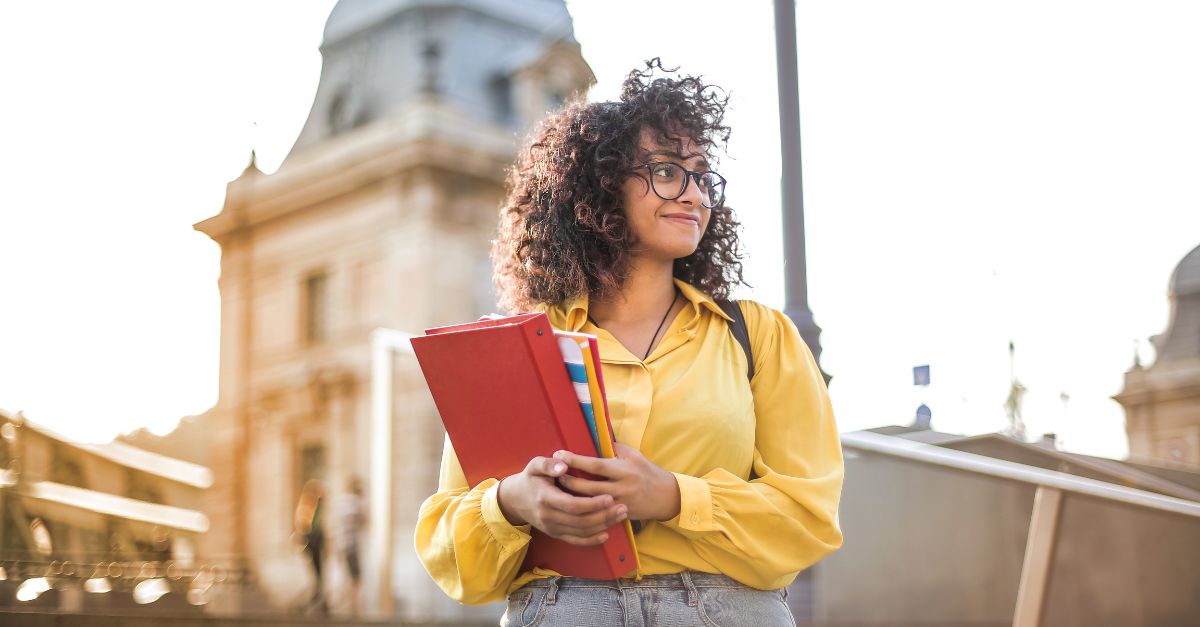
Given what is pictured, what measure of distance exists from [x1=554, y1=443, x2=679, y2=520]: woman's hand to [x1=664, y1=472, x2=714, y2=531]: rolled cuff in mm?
10

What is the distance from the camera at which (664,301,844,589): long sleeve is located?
5.96 ft

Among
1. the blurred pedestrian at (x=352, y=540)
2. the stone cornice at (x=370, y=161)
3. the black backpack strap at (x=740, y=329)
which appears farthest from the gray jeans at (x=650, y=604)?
the stone cornice at (x=370, y=161)

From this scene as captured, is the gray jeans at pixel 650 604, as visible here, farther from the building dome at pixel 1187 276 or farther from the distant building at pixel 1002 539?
the building dome at pixel 1187 276

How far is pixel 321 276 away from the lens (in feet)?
67.6

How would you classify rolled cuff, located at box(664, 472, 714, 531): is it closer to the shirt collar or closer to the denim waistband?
the denim waistband

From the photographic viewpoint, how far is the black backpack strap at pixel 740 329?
2.03 metres

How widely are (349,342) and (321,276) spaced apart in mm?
1535

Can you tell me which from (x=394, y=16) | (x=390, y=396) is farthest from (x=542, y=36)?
(x=390, y=396)

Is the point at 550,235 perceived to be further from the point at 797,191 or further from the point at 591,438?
the point at 797,191

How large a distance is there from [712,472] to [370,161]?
62.6ft

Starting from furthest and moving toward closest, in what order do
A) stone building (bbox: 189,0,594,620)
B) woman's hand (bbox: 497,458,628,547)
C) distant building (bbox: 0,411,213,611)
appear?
stone building (bbox: 189,0,594,620), distant building (bbox: 0,411,213,611), woman's hand (bbox: 497,458,628,547)

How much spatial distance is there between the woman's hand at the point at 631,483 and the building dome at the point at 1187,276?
4.29 metres

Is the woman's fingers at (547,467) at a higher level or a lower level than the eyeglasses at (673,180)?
lower

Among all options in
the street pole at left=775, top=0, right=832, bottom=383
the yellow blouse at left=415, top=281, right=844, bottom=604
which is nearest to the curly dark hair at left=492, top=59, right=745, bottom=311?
the yellow blouse at left=415, top=281, right=844, bottom=604
